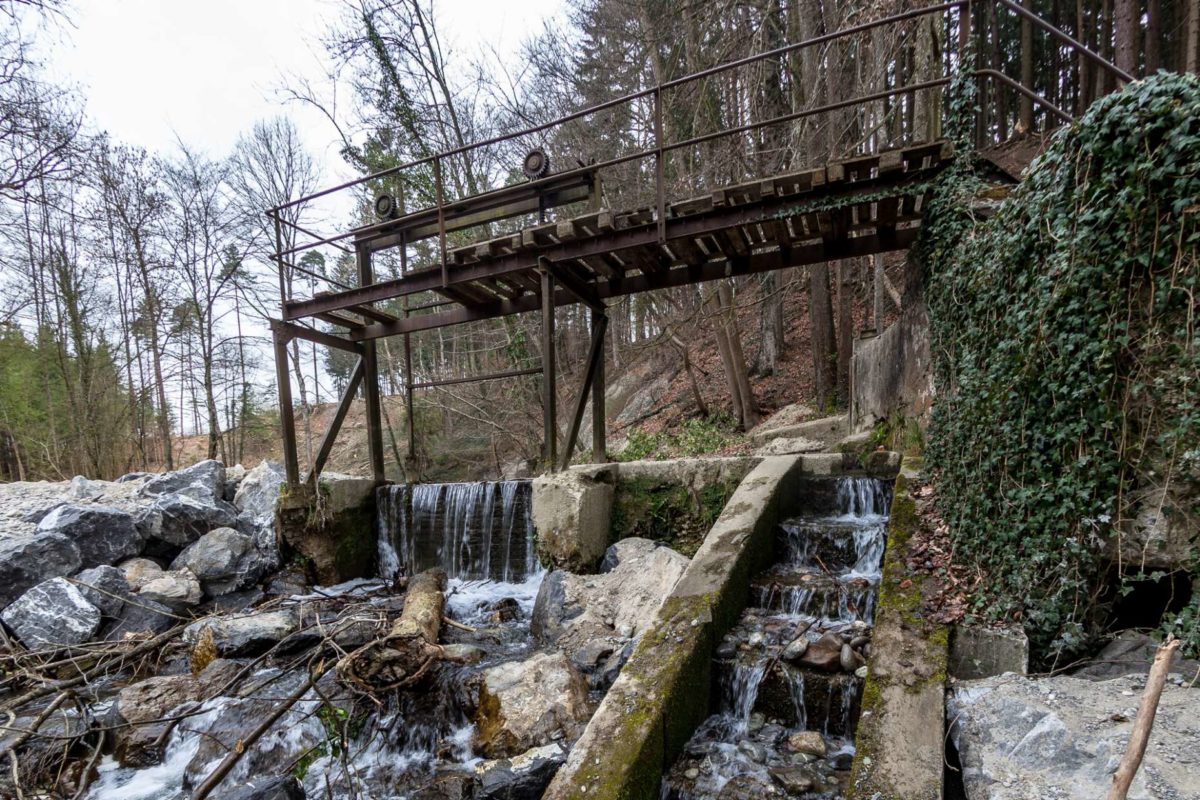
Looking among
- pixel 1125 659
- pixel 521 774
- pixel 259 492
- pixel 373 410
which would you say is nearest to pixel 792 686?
pixel 1125 659

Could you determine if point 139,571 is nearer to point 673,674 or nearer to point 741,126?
point 673,674

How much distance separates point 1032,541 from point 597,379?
514 cm

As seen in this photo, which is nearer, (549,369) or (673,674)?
(673,674)

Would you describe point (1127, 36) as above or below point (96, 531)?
above

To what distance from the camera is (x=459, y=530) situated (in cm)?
750

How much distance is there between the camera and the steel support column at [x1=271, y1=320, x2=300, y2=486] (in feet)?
25.1

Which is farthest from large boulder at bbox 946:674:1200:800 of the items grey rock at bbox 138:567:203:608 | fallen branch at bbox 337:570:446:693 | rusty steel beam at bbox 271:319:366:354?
grey rock at bbox 138:567:203:608

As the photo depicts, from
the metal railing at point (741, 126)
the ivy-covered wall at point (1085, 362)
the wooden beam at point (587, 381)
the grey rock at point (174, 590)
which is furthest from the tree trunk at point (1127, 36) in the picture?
the grey rock at point (174, 590)

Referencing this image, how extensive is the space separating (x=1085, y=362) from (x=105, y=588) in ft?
31.6

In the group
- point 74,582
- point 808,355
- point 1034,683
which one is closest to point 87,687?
point 74,582

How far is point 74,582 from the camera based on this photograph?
256 inches

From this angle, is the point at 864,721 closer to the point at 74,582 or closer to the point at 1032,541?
the point at 1032,541

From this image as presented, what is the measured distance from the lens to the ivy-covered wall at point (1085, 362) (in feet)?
7.84

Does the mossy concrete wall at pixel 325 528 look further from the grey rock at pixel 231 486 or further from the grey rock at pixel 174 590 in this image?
the grey rock at pixel 231 486
